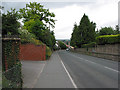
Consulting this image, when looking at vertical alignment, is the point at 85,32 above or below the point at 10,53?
above

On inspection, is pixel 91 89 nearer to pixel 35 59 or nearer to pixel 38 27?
pixel 35 59

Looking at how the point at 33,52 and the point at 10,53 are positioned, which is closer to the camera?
the point at 10,53

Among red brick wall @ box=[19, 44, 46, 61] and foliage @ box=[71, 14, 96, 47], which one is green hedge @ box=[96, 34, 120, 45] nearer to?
red brick wall @ box=[19, 44, 46, 61]

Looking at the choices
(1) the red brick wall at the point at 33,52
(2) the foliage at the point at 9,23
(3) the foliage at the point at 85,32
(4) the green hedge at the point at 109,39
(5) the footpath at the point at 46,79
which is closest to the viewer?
(5) the footpath at the point at 46,79

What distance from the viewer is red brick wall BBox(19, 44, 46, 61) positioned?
2158 centimetres

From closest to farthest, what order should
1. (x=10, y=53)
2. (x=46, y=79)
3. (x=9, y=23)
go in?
(x=10, y=53) < (x=9, y=23) < (x=46, y=79)

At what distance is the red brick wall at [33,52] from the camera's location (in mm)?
21584

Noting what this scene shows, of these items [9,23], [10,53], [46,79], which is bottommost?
[46,79]

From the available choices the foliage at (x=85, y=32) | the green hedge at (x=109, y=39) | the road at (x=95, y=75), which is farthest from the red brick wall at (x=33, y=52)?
the foliage at (x=85, y=32)

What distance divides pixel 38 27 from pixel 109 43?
14.3m

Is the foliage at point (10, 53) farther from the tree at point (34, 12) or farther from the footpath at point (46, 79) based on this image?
the tree at point (34, 12)

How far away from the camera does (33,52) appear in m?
22.1

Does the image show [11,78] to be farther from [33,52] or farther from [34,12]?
[34,12]

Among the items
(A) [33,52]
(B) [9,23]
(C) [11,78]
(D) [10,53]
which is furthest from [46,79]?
(A) [33,52]
